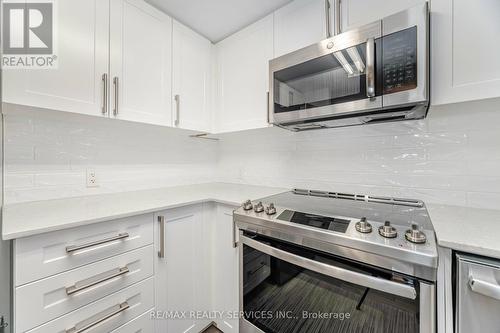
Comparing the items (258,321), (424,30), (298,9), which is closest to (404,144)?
(424,30)

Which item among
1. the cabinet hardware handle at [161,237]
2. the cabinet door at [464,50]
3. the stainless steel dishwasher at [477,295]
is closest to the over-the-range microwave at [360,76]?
the cabinet door at [464,50]

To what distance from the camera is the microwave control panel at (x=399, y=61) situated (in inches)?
35.0

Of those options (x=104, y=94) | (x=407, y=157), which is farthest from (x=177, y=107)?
(x=407, y=157)

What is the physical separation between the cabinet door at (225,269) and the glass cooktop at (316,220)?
17.5 inches

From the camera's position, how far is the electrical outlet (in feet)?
4.56

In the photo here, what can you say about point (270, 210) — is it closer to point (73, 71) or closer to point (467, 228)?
point (467, 228)

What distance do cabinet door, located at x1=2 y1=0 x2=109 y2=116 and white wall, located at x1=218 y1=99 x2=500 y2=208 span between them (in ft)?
4.01

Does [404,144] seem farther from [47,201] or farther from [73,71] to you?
[47,201]

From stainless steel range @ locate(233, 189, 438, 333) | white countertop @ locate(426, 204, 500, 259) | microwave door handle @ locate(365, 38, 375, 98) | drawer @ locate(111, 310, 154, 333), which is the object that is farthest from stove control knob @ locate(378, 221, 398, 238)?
drawer @ locate(111, 310, 154, 333)

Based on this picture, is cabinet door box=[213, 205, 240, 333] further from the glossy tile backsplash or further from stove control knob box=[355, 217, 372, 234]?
stove control knob box=[355, 217, 372, 234]

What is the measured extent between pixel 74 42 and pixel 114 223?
0.97m

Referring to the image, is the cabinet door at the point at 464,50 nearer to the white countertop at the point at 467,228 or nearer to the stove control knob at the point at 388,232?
the white countertop at the point at 467,228

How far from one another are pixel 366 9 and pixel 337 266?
1284 millimetres

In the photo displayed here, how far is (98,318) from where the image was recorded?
3.06 feet
